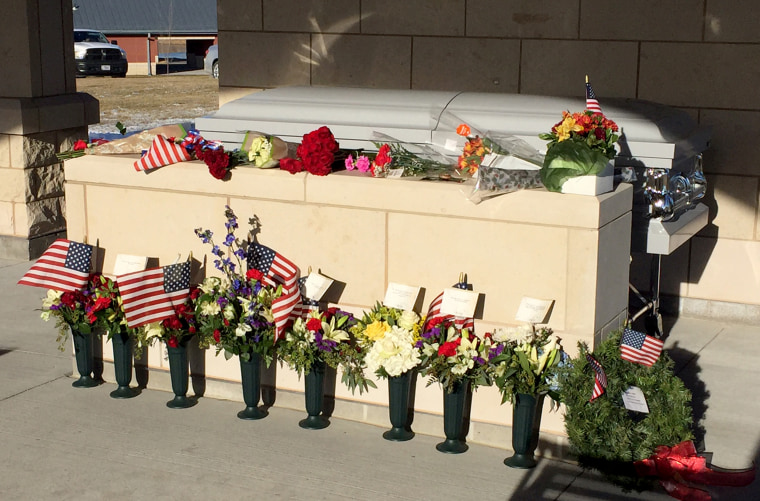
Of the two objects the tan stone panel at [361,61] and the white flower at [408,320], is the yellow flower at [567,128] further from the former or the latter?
the tan stone panel at [361,61]

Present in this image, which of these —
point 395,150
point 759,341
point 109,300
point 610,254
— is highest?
point 395,150

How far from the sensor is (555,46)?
844cm

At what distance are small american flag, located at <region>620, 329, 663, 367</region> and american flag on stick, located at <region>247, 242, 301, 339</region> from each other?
1.75 metres

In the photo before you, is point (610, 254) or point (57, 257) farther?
point (57, 257)

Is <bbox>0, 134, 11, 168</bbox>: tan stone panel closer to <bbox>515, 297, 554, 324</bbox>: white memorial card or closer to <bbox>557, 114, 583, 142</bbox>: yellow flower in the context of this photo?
<bbox>557, 114, 583, 142</bbox>: yellow flower

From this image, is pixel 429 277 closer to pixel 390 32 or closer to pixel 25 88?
pixel 390 32

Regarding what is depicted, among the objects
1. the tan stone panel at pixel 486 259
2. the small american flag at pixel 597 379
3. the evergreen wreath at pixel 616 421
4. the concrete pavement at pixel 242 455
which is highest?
the tan stone panel at pixel 486 259

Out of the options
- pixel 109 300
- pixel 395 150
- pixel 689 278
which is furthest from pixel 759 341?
pixel 109 300

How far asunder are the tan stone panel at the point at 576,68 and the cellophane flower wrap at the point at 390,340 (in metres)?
3.36

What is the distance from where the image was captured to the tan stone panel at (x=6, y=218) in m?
10.2

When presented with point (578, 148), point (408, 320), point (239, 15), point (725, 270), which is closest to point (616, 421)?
point (408, 320)

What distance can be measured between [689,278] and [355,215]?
356cm

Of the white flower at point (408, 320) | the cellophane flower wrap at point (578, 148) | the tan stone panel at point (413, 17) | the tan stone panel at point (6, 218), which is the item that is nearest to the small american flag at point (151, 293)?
the white flower at point (408, 320)

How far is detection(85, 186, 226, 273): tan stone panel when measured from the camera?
248 inches
